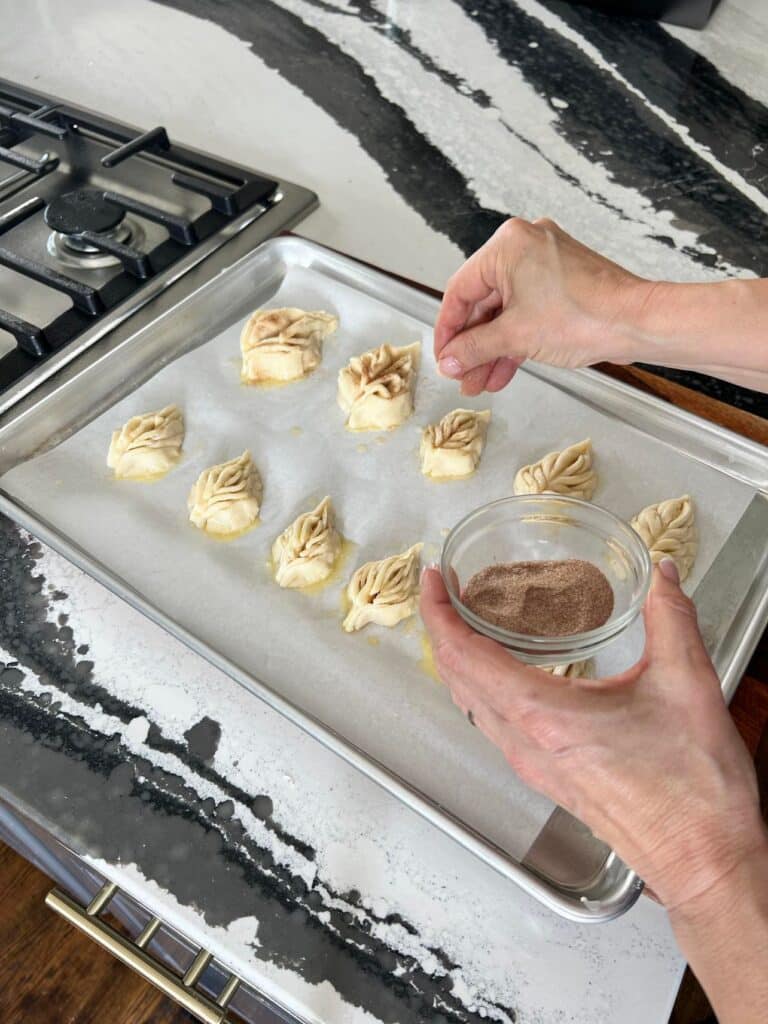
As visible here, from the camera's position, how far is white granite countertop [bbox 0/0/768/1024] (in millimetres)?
776

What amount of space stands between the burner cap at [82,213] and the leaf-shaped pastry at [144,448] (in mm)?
375

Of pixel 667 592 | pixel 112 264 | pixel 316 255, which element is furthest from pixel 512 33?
pixel 667 592

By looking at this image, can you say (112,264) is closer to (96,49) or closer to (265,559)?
(265,559)

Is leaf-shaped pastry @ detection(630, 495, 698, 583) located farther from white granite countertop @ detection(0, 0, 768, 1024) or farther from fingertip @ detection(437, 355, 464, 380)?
white granite countertop @ detection(0, 0, 768, 1024)

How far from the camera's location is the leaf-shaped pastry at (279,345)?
4.23 ft

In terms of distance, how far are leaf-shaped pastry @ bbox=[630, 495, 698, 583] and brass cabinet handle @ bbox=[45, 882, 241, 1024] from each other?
0.66 meters

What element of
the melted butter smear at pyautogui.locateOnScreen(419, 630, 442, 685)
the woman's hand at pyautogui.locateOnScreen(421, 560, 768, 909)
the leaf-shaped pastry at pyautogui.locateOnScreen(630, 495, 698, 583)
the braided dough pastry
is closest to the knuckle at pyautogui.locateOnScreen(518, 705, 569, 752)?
the woman's hand at pyautogui.locateOnScreen(421, 560, 768, 909)

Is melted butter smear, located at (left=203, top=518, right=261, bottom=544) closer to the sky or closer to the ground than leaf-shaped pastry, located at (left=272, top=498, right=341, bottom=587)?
closer to the ground

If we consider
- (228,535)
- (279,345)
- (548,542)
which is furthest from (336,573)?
(279,345)

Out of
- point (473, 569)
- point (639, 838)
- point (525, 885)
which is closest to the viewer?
point (639, 838)

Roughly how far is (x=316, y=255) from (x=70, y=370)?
1.46 feet

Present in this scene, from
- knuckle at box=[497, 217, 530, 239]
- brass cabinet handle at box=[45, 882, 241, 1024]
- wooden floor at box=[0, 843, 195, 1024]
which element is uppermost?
knuckle at box=[497, 217, 530, 239]

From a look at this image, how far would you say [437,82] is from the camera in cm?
180

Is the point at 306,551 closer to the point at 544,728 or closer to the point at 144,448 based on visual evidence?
the point at 144,448
